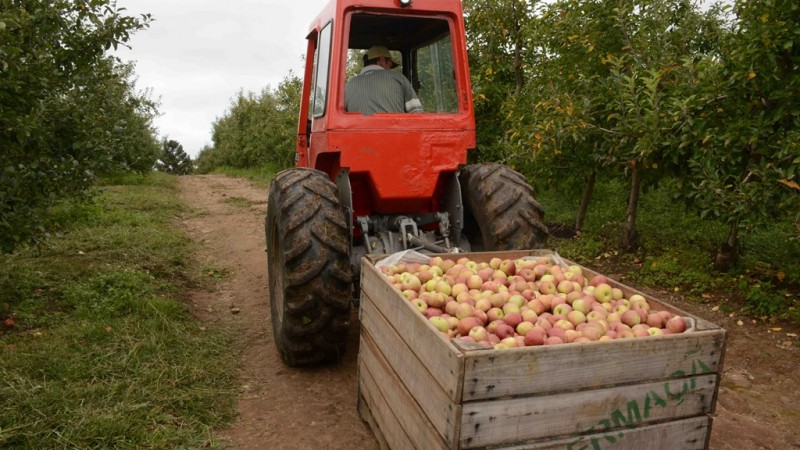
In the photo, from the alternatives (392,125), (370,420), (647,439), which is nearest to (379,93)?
(392,125)

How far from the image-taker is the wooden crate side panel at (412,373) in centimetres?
221

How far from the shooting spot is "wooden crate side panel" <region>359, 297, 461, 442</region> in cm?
221

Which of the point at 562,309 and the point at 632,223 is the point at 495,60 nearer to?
the point at 632,223

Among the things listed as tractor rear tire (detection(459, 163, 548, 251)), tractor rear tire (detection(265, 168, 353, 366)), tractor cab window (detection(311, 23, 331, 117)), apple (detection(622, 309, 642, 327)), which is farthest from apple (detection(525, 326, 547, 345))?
tractor cab window (detection(311, 23, 331, 117))

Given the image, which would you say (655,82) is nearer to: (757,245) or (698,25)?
(698,25)

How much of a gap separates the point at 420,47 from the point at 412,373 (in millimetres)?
3380

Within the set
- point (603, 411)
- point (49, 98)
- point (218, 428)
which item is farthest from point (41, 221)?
point (603, 411)

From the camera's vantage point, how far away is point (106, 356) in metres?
4.05

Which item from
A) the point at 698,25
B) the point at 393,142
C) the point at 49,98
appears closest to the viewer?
the point at 393,142

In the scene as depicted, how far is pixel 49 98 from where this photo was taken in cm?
498

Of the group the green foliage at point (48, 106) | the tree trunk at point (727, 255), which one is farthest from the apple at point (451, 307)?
the tree trunk at point (727, 255)

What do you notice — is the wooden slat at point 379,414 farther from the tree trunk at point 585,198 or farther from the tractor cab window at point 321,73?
the tree trunk at point 585,198

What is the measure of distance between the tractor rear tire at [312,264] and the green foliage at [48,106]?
6.19ft

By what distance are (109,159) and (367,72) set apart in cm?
314
